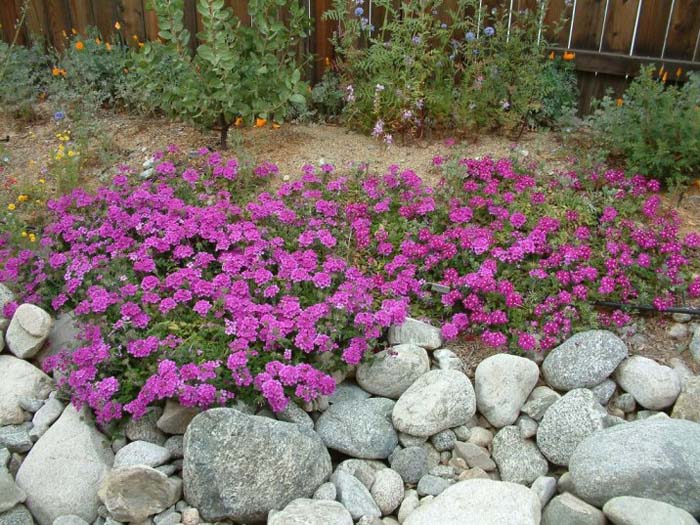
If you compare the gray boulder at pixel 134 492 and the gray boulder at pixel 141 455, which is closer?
the gray boulder at pixel 134 492

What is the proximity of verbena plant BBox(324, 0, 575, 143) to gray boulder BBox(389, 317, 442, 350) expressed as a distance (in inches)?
68.1

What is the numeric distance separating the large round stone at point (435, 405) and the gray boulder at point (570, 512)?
59cm

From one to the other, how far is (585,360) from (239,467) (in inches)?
68.0

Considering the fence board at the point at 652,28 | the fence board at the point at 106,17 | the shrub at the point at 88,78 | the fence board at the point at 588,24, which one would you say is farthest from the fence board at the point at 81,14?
the fence board at the point at 652,28

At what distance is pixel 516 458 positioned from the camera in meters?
3.30

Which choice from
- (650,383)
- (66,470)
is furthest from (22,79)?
(650,383)

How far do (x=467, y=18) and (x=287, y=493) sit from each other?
3875mm

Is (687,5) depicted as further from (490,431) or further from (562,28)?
(490,431)

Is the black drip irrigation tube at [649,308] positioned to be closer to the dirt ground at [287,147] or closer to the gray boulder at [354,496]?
the dirt ground at [287,147]

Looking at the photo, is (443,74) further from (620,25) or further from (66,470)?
(66,470)

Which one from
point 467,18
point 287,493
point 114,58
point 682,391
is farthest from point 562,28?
point 287,493

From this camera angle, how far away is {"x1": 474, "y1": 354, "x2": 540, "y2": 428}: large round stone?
3.42 metres

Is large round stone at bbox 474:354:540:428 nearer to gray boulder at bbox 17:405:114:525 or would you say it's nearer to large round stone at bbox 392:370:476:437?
large round stone at bbox 392:370:476:437

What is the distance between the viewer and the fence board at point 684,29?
5.05 m
